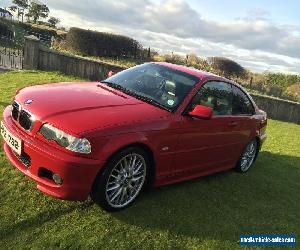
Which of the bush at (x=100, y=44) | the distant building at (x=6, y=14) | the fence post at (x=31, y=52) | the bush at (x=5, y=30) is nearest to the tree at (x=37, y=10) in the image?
the distant building at (x=6, y=14)

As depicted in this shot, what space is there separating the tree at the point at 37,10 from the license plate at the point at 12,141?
52.1m

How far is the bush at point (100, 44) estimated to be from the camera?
26.5 m

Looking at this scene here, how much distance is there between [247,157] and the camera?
306 inches

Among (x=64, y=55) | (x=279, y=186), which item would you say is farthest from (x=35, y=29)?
(x=279, y=186)

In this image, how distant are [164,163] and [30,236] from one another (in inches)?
72.7

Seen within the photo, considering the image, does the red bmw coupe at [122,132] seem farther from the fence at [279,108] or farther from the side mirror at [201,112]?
the fence at [279,108]

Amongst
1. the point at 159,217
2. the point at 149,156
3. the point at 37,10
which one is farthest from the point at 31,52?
the point at 37,10

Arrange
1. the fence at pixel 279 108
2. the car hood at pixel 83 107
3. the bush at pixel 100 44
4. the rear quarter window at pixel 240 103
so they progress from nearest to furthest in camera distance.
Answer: the car hood at pixel 83 107
the rear quarter window at pixel 240 103
the fence at pixel 279 108
the bush at pixel 100 44

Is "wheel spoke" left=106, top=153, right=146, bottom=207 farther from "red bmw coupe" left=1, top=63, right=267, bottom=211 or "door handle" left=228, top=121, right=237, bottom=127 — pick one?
"door handle" left=228, top=121, right=237, bottom=127

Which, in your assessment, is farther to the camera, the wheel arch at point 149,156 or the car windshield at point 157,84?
the car windshield at point 157,84

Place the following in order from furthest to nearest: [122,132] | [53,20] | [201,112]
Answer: [53,20] → [201,112] → [122,132]

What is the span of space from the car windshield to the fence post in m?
11.6

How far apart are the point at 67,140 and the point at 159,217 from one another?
1.53m

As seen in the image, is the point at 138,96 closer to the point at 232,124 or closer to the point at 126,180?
the point at 126,180
